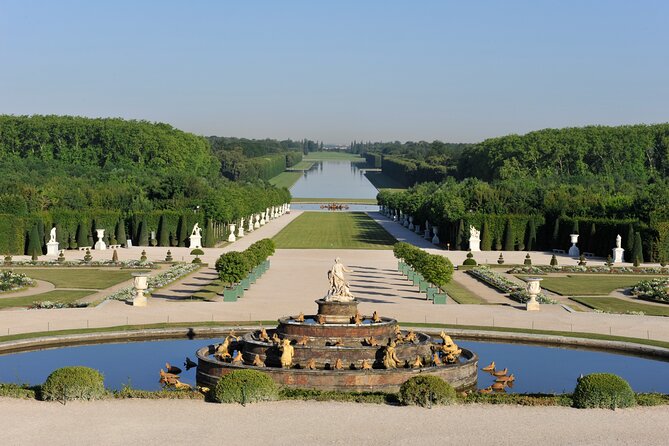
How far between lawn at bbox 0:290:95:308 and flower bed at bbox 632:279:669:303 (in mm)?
24082

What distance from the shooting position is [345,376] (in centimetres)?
2780

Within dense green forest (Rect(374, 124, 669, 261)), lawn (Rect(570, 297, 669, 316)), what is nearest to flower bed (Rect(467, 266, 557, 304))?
lawn (Rect(570, 297, 669, 316))

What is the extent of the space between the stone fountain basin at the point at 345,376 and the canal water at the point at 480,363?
85cm

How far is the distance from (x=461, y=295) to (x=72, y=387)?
26.6 m

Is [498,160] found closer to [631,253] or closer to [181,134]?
[181,134]

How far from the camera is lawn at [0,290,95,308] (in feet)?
145

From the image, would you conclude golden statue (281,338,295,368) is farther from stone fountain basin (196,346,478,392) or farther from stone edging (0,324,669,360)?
stone edging (0,324,669,360)

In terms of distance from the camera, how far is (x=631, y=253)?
67.9 m

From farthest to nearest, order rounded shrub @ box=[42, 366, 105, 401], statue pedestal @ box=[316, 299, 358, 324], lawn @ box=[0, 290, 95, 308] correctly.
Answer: lawn @ box=[0, 290, 95, 308] → statue pedestal @ box=[316, 299, 358, 324] → rounded shrub @ box=[42, 366, 105, 401]

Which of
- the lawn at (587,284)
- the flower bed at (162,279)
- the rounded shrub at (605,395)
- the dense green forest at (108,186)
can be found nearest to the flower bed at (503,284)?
the lawn at (587,284)

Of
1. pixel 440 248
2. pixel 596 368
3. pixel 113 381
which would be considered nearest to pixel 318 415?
pixel 113 381

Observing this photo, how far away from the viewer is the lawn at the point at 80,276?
51906 mm

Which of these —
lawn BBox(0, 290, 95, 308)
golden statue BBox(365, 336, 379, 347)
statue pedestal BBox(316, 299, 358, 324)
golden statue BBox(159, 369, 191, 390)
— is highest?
statue pedestal BBox(316, 299, 358, 324)

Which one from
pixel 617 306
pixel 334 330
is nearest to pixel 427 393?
pixel 334 330
